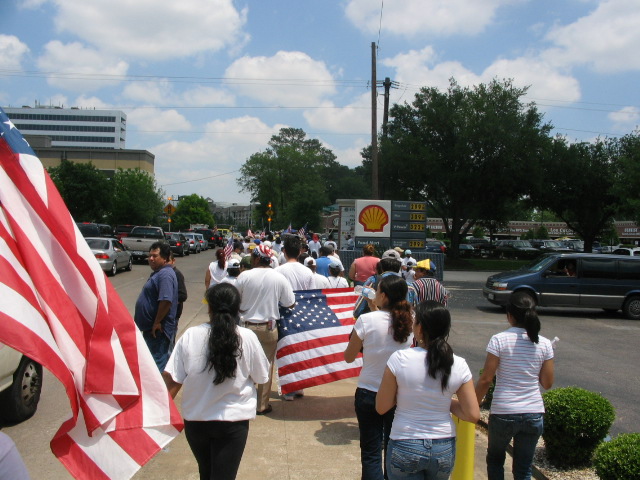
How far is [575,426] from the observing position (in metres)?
5.30

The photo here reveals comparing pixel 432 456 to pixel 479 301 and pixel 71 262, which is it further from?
pixel 479 301

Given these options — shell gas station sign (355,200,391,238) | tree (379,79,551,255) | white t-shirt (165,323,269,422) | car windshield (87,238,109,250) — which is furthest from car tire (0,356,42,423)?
tree (379,79,551,255)

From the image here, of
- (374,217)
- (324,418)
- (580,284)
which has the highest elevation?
(374,217)

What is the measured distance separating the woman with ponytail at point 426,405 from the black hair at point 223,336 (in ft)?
2.98

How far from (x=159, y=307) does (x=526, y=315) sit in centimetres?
337

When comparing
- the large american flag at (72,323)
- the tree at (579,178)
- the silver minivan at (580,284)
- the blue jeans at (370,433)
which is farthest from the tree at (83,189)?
the large american flag at (72,323)

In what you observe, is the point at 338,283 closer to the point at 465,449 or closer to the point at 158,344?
the point at 158,344

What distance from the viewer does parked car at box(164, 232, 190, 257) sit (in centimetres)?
3650

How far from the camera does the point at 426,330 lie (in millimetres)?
3393

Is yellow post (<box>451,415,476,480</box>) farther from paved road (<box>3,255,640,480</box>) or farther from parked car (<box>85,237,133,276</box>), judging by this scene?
parked car (<box>85,237,133,276</box>)

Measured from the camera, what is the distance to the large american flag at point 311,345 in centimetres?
689

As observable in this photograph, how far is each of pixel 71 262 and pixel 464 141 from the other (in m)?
35.8

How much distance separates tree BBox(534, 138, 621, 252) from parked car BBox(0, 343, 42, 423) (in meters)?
38.4

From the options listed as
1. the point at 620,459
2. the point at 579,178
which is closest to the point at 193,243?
the point at 579,178
